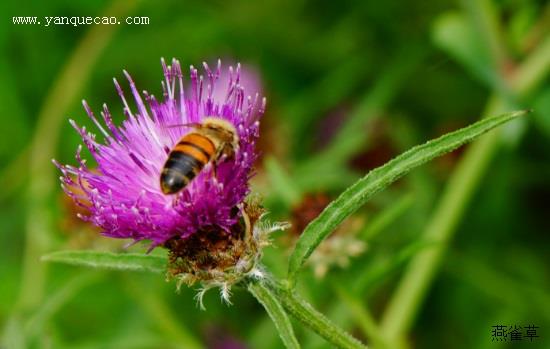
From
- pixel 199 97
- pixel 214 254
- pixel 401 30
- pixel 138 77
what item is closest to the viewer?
pixel 214 254

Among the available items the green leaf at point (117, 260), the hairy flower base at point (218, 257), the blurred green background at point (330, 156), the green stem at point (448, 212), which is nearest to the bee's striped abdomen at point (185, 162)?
the hairy flower base at point (218, 257)

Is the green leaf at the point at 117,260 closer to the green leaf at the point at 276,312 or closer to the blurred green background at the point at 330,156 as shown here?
the green leaf at the point at 276,312

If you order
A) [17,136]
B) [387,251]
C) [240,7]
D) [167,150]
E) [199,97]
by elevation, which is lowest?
[167,150]

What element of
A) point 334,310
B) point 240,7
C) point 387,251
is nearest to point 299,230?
point 334,310

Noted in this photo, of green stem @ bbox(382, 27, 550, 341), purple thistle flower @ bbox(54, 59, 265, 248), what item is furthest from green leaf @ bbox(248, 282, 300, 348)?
green stem @ bbox(382, 27, 550, 341)

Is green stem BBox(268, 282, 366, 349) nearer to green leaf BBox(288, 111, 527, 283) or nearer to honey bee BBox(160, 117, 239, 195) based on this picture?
green leaf BBox(288, 111, 527, 283)

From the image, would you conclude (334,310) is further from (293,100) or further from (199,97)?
(293,100)
